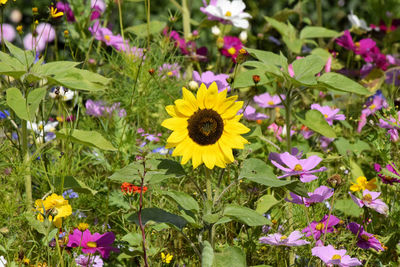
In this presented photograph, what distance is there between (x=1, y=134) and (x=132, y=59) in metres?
0.58

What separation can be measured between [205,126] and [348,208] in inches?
26.4

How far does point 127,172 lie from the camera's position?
1.15m

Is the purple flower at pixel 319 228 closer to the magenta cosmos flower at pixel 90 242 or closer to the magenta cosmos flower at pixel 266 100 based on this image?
the magenta cosmos flower at pixel 90 242

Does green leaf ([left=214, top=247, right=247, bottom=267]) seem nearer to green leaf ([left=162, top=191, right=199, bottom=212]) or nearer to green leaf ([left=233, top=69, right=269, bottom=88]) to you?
green leaf ([left=162, top=191, right=199, bottom=212])

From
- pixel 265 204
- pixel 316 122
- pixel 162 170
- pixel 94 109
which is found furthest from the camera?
pixel 94 109

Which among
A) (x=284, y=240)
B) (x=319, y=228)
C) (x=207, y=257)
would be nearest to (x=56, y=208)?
(x=207, y=257)

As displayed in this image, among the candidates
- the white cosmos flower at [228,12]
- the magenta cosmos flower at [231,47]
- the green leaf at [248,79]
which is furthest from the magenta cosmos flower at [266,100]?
the green leaf at [248,79]

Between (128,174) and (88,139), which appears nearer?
(128,174)

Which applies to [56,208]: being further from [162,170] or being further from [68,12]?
[68,12]

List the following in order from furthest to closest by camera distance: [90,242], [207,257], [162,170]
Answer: [90,242]
[162,170]
[207,257]

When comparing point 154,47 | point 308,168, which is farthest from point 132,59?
point 308,168

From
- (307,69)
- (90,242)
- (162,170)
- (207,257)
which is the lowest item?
(90,242)

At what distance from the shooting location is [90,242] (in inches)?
50.3

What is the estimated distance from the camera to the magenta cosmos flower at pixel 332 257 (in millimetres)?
1160
